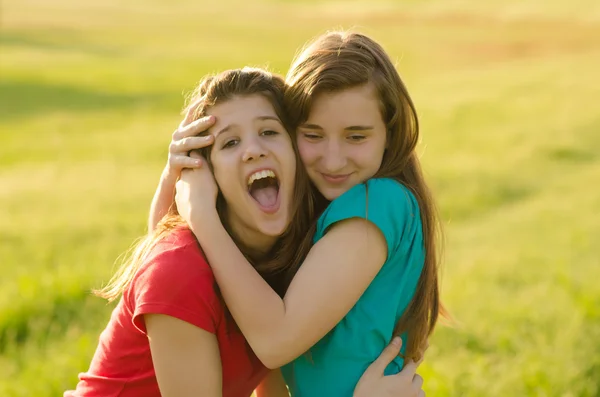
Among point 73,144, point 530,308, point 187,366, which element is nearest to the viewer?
point 187,366

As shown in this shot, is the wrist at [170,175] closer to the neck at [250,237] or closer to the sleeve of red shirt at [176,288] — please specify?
the neck at [250,237]

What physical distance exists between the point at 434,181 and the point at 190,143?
854 centimetres

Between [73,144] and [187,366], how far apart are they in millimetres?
13606

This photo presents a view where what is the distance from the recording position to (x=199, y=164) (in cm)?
336

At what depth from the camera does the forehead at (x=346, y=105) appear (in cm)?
341

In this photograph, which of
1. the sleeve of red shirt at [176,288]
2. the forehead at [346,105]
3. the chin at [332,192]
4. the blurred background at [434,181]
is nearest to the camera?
the sleeve of red shirt at [176,288]

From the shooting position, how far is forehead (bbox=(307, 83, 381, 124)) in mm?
3408

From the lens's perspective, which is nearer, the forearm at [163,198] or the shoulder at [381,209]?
the shoulder at [381,209]

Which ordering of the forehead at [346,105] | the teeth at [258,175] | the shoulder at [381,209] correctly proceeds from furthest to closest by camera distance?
the forehead at [346,105], the teeth at [258,175], the shoulder at [381,209]

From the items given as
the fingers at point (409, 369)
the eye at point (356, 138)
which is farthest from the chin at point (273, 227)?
the fingers at point (409, 369)

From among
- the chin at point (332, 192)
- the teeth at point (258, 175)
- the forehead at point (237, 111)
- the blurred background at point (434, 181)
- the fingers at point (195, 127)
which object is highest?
the forehead at point (237, 111)

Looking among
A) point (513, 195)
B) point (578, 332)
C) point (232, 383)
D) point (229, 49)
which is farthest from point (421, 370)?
point (229, 49)

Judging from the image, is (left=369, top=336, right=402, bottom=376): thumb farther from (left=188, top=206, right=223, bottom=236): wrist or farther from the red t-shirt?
(left=188, top=206, right=223, bottom=236): wrist

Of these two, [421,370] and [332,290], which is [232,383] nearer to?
[332,290]
